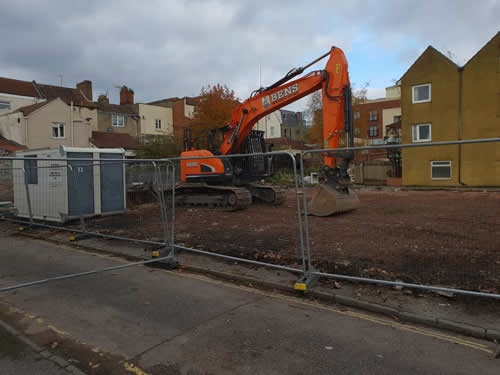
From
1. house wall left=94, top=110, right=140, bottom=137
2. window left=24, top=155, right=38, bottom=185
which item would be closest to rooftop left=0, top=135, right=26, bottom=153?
house wall left=94, top=110, right=140, bottom=137

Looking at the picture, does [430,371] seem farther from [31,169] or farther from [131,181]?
[131,181]

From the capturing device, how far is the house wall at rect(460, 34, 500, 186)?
20.6 meters

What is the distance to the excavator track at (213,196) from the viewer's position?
12766 mm

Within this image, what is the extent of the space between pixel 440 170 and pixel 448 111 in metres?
3.81

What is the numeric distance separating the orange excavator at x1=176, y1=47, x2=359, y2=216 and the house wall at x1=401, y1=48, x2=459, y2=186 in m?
12.7

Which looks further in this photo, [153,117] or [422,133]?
[153,117]

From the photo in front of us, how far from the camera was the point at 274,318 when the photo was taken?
449 cm

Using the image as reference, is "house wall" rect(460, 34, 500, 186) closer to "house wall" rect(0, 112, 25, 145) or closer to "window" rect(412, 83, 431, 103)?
"window" rect(412, 83, 431, 103)

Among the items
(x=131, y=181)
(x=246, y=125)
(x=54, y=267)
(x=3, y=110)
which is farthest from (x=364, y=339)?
(x=3, y=110)

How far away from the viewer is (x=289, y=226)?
952 centimetres

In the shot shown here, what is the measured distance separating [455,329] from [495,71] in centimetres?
2194

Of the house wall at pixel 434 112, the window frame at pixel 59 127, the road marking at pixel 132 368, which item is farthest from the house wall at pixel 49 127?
the road marking at pixel 132 368

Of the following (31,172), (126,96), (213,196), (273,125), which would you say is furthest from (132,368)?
(273,125)

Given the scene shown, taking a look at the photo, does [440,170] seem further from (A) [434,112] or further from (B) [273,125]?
(B) [273,125]
